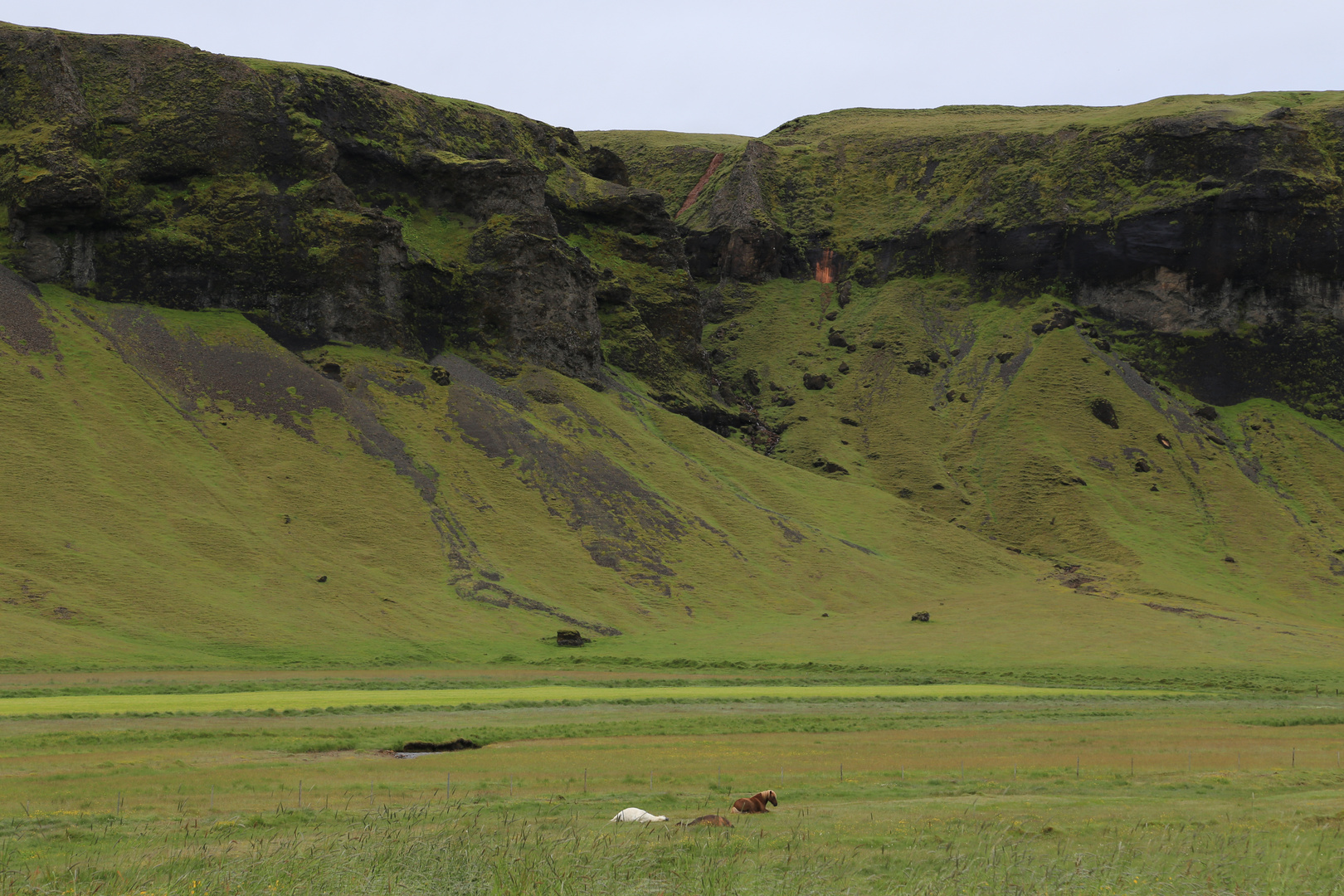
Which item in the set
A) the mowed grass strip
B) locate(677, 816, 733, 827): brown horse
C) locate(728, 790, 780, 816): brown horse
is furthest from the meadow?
the mowed grass strip

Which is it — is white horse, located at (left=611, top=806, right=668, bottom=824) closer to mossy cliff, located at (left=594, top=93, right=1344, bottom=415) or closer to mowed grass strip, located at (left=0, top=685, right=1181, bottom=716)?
mowed grass strip, located at (left=0, top=685, right=1181, bottom=716)

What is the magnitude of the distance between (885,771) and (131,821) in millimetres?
19877

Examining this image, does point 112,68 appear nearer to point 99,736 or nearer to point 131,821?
point 99,736

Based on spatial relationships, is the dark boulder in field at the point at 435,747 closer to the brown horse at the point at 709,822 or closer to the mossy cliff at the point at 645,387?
the brown horse at the point at 709,822

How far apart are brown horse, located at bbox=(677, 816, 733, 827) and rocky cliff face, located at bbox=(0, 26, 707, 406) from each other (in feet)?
329

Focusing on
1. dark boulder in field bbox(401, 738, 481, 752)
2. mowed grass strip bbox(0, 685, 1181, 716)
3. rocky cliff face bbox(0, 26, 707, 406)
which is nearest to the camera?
dark boulder in field bbox(401, 738, 481, 752)

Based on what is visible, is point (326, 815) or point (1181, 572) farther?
point (1181, 572)

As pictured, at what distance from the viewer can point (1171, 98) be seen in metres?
185

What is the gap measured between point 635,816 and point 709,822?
5.62 feet

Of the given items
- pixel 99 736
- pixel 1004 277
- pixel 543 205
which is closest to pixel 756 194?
pixel 1004 277

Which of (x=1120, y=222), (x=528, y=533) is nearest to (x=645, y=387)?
(x=528, y=533)

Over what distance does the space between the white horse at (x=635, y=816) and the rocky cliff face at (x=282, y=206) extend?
3895 inches

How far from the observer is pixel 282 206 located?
119 meters

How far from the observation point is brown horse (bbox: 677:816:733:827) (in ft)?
74.8
